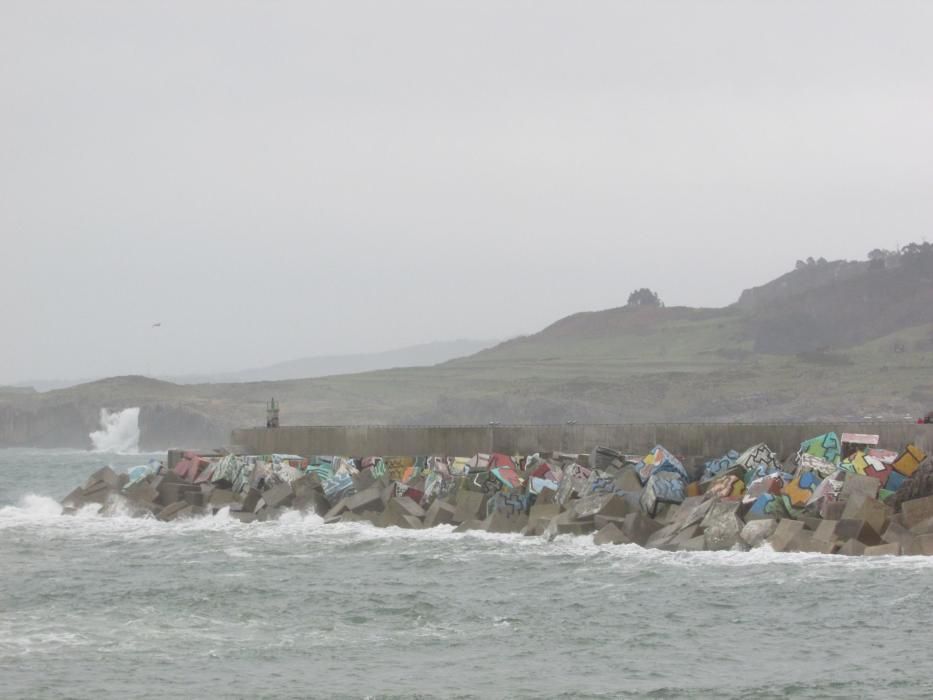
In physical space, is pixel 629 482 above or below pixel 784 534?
above

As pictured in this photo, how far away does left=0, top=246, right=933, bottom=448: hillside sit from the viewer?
116 m

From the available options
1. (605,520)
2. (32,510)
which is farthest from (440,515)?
(32,510)

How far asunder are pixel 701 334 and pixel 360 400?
45.9 m

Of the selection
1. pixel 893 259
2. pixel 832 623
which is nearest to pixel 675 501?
pixel 832 623

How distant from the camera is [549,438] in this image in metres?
34.7

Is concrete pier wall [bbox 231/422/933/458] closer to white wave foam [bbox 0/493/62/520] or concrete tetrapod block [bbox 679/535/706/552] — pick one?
white wave foam [bbox 0/493/62/520]

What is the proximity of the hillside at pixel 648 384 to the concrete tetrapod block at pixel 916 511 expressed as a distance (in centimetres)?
8092

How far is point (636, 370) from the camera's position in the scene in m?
149

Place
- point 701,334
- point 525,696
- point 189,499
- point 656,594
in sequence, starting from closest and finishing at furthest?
point 525,696 < point 656,594 < point 189,499 < point 701,334

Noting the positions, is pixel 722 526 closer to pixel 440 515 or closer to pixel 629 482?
pixel 629 482

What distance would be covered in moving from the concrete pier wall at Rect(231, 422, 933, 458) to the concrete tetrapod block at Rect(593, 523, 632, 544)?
16.7 feet

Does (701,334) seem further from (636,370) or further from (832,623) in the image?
(832,623)

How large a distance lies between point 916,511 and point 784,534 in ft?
7.35

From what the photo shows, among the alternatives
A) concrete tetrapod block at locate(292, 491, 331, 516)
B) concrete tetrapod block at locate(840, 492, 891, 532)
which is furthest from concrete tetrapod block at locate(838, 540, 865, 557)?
concrete tetrapod block at locate(292, 491, 331, 516)
